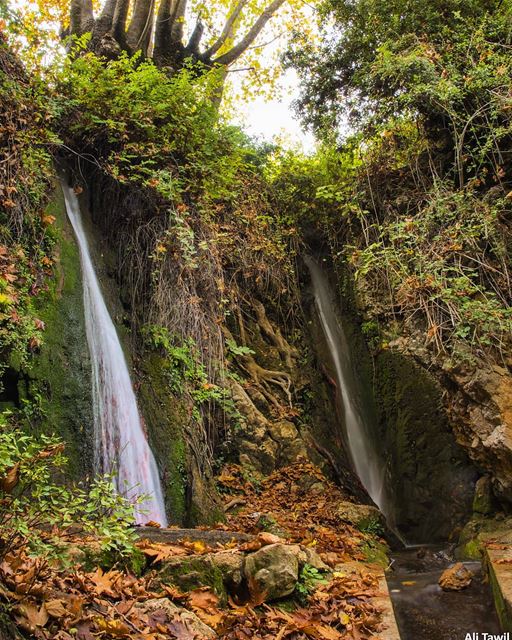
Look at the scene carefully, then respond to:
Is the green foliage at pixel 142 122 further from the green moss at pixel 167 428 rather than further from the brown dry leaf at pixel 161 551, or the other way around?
the brown dry leaf at pixel 161 551

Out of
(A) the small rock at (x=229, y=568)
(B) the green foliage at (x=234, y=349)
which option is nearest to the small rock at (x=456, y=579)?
(A) the small rock at (x=229, y=568)

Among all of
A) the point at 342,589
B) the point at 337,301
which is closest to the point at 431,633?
the point at 342,589

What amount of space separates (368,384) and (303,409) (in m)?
1.95

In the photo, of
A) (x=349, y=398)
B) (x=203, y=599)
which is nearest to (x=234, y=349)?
(x=349, y=398)

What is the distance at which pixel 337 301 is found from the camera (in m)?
12.3

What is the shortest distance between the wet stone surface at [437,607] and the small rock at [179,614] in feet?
7.52

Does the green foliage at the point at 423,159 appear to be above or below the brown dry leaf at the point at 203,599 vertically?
above

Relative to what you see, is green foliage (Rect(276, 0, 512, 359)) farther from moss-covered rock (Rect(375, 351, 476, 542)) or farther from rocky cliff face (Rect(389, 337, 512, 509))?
moss-covered rock (Rect(375, 351, 476, 542))

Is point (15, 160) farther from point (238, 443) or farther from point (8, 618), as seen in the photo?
point (238, 443)

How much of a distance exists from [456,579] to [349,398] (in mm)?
5884

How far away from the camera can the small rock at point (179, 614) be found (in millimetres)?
2826

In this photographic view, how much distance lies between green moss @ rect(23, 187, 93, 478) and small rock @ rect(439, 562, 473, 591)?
391 centimetres

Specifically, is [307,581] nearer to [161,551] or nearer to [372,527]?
[161,551]

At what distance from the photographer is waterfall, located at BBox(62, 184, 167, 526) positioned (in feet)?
16.6
